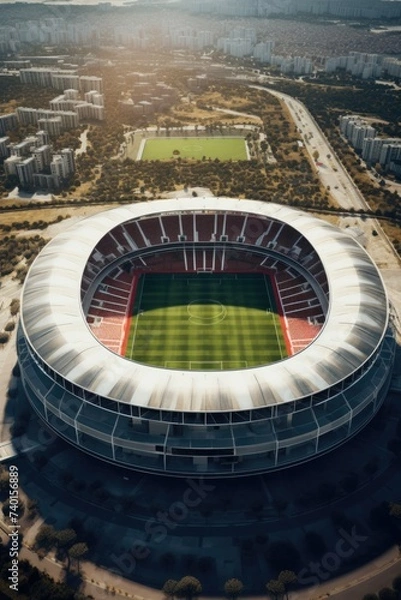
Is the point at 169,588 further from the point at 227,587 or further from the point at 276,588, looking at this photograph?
the point at 276,588

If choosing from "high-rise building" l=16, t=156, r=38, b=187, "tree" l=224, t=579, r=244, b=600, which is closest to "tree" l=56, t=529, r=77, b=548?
"tree" l=224, t=579, r=244, b=600

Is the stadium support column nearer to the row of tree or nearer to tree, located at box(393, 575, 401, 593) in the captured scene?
the row of tree

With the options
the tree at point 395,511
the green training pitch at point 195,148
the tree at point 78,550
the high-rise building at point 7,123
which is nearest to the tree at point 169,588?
the tree at point 78,550

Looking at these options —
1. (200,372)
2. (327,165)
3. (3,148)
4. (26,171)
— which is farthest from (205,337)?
(3,148)

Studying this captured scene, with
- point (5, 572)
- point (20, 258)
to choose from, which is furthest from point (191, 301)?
point (5, 572)

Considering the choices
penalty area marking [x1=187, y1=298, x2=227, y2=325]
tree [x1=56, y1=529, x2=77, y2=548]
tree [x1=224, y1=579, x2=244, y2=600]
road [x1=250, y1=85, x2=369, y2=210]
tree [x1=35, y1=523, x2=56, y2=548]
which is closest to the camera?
tree [x1=224, y1=579, x2=244, y2=600]

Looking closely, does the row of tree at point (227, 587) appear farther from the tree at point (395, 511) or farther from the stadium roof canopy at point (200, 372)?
the stadium roof canopy at point (200, 372)
